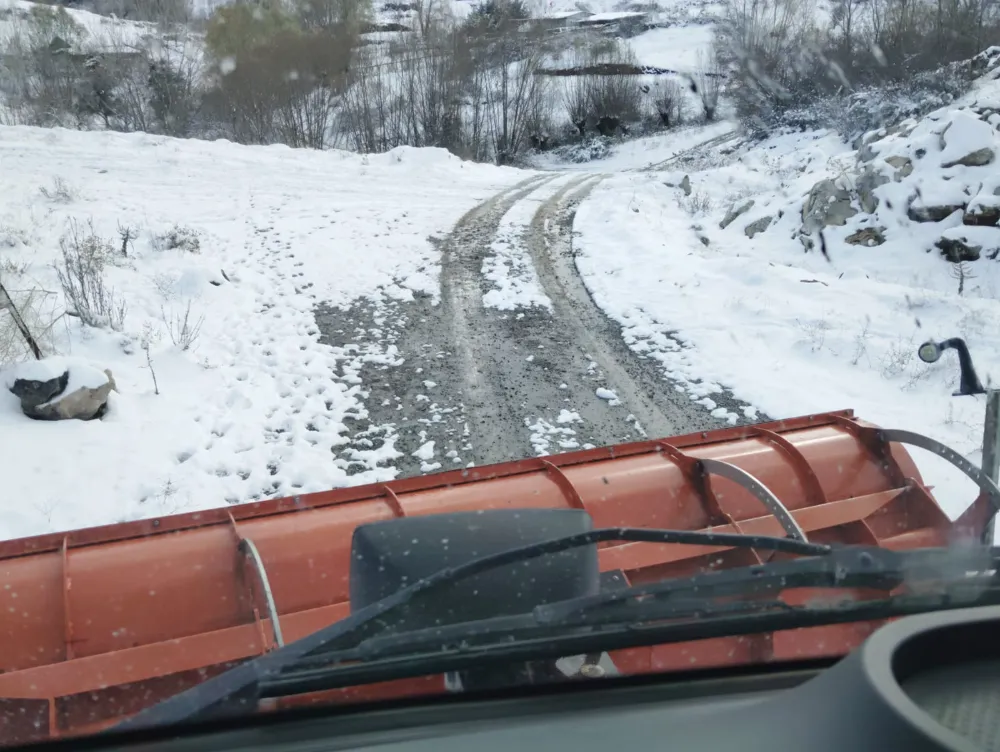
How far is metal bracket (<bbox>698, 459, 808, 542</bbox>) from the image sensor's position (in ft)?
8.31

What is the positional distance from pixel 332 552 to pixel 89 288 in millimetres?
6831

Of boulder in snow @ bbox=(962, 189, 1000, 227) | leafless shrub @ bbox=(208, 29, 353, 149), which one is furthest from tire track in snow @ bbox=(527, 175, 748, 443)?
leafless shrub @ bbox=(208, 29, 353, 149)

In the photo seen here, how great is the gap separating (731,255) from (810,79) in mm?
22193

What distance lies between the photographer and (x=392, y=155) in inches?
765

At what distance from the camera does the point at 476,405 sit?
681cm

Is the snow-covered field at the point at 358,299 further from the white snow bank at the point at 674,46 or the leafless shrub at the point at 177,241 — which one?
the white snow bank at the point at 674,46

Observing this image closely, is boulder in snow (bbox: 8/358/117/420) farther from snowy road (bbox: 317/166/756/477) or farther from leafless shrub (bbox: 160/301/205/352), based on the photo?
snowy road (bbox: 317/166/756/477)

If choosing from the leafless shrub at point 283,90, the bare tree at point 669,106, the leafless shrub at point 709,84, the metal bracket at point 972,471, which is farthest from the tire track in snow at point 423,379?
the leafless shrub at point 709,84

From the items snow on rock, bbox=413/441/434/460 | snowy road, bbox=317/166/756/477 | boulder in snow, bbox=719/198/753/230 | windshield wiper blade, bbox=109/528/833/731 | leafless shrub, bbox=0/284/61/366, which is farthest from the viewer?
boulder in snow, bbox=719/198/753/230

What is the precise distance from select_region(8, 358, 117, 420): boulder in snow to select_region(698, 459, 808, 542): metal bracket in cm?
508

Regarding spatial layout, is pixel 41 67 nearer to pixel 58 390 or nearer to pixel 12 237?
pixel 12 237

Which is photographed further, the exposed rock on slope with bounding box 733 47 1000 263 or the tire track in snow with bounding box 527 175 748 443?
the exposed rock on slope with bounding box 733 47 1000 263

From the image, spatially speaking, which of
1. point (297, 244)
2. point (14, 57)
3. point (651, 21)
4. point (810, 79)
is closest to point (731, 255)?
point (297, 244)

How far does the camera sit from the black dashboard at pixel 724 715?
4.17 feet
